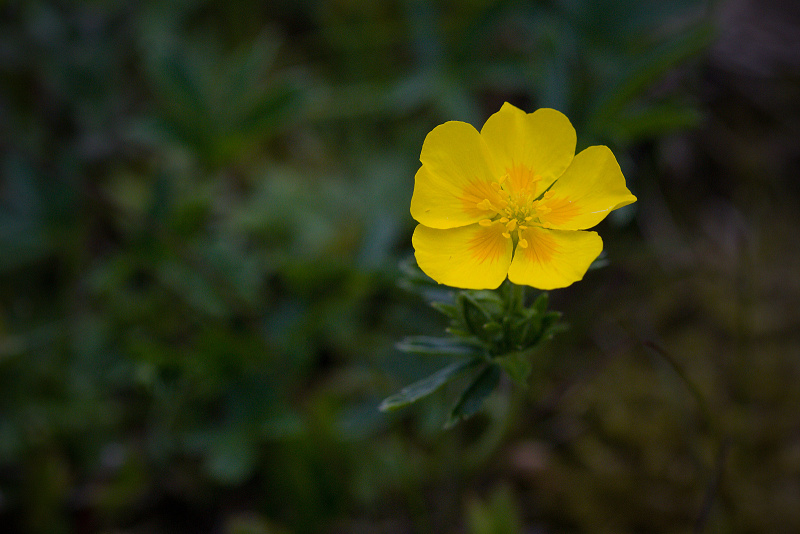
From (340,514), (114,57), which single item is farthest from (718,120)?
(114,57)

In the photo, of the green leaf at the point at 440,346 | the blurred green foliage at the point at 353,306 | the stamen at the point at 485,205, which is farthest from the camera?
the blurred green foliage at the point at 353,306

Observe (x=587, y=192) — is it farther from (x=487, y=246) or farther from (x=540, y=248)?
(x=487, y=246)

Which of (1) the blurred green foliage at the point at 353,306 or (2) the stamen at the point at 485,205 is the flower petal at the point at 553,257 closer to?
(2) the stamen at the point at 485,205

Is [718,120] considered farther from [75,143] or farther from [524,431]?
[75,143]

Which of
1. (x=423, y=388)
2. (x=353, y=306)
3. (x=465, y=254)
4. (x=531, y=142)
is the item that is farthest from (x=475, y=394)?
(x=353, y=306)

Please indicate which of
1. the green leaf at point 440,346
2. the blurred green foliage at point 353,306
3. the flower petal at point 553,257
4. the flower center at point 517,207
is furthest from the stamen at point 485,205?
the blurred green foliage at point 353,306
